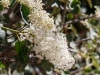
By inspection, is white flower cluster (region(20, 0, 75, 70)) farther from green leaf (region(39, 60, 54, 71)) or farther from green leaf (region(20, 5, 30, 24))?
green leaf (region(39, 60, 54, 71))

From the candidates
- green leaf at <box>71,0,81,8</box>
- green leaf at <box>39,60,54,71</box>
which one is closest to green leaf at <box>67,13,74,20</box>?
green leaf at <box>71,0,81,8</box>

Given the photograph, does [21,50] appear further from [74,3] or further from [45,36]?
[74,3]

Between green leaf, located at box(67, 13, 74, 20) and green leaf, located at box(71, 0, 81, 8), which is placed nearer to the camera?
green leaf, located at box(71, 0, 81, 8)

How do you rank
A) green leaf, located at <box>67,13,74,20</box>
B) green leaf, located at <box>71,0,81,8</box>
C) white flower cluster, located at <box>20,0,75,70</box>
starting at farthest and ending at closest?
green leaf, located at <box>67,13,74,20</box> → green leaf, located at <box>71,0,81,8</box> → white flower cluster, located at <box>20,0,75,70</box>

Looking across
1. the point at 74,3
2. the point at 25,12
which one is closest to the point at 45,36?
the point at 25,12

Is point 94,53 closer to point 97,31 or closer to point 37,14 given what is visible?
point 97,31

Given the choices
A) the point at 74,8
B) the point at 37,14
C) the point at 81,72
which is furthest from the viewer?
the point at 81,72

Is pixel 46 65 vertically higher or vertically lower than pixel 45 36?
lower

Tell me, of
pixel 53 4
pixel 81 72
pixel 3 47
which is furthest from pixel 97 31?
pixel 3 47
